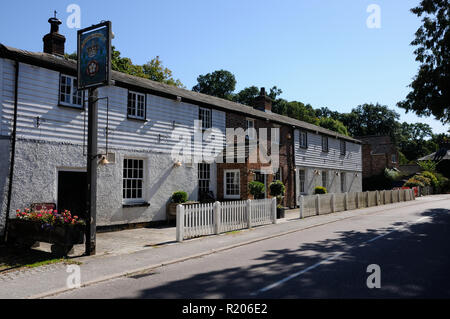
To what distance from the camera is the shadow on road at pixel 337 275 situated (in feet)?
18.0

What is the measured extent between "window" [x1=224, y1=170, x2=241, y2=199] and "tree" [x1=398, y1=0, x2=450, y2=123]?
12.2m

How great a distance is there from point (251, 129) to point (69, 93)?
441 inches

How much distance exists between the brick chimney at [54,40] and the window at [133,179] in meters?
5.22

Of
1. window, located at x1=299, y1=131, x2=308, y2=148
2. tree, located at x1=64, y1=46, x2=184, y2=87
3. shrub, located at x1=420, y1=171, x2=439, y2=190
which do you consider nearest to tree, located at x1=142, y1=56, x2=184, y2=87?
tree, located at x1=64, y1=46, x2=184, y2=87

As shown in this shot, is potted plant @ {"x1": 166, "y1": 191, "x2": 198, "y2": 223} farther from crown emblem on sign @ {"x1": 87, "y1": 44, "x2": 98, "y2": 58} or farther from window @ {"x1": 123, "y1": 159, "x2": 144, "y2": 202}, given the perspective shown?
crown emblem on sign @ {"x1": 87, "y1": 44, "x2": 98, "y2": 58}

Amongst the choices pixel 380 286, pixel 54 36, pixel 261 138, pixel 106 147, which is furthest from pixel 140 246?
pixel 261 138

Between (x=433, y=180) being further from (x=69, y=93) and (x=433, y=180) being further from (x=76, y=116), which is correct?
(x=69, y=93)

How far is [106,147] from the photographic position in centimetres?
1278

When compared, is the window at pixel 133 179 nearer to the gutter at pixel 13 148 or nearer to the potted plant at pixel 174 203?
the potted plant at pixel 174 203

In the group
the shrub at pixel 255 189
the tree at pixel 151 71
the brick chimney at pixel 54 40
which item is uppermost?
the tree at pixel 151 71

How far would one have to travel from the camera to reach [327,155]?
93.7 ft

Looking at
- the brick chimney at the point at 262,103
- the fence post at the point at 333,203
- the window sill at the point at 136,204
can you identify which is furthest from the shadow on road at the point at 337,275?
the brick chimney at the point at 262,103

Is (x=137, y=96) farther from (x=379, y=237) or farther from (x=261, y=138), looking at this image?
(x=379, y=237)

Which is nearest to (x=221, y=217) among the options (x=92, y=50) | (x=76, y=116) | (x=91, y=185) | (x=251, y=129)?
(x=91, y=185)
